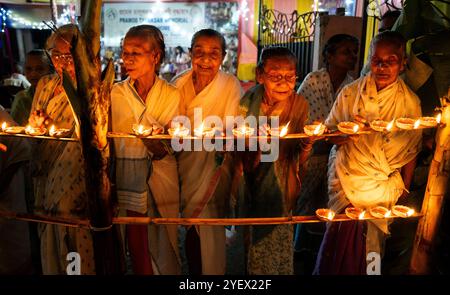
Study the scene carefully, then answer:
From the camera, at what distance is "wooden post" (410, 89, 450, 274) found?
2443 mm

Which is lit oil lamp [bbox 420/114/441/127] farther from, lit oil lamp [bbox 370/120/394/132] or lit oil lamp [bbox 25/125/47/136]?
lit oil lamp [bbox 25/125/47/136]

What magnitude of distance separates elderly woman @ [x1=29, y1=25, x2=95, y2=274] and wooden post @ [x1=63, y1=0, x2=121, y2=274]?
62 cm

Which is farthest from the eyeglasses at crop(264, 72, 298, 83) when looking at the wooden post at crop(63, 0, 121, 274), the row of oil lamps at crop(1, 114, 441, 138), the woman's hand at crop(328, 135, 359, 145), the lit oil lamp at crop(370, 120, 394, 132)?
the wooden post at crop(63, 0, 121, 274)

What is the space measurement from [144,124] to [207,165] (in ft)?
2.00

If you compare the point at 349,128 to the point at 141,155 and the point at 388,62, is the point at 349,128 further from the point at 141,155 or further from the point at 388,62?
the point at 141,155

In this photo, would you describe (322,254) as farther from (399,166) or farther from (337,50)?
(337,50)

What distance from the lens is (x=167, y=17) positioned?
9.96 m

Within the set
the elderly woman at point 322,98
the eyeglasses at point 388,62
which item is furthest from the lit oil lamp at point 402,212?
the elderly woman at point 322,98

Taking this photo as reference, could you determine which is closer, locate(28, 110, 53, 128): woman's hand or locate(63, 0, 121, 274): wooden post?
locate(63, 0, 121, 274): wooden post

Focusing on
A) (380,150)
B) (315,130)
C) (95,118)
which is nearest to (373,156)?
(380,150)

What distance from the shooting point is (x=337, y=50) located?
4.01 metres

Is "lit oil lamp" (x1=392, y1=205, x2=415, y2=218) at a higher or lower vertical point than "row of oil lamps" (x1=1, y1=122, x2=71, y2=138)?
lower

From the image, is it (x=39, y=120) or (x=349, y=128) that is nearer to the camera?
(x=349, y=128)

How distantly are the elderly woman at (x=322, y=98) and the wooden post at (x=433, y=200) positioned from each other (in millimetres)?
1460
